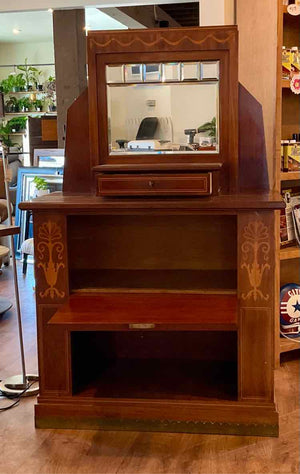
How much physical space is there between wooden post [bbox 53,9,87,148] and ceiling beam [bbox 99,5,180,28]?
0.39 m

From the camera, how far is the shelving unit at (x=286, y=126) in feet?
9.92

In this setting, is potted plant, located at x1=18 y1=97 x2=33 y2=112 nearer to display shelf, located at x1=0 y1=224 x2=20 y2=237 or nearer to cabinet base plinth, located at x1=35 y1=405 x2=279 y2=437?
display shelf, located at x1=0 y1=224 x2=20 y2=237

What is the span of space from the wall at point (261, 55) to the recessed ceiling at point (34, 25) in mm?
5328

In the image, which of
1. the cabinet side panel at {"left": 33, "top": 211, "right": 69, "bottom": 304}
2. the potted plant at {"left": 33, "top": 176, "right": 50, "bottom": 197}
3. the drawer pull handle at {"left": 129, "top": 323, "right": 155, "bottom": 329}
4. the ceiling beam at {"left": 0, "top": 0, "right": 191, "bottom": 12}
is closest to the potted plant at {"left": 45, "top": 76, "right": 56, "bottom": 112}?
the potted plant at {"left": 33, "top": 176, "right": 50, "bottom": 197}

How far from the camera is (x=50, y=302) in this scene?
2551 millimetres

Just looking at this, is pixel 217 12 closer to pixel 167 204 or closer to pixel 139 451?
pixel 167 204

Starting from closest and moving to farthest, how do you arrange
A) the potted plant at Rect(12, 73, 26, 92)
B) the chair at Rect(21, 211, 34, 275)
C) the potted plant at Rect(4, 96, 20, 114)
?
1. the chair at Rect(21, 211, 34, 275)
2. the potted plant at Rect(12, 73, 26, 92)
3. the potted plant at Rect(4, 96, 20, 114)

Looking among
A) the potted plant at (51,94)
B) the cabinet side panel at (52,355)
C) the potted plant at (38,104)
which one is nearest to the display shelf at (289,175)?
the cabinet side panel at (52,355)

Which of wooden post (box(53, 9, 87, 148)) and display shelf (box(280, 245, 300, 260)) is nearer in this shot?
display shelf (box(280, 245, 300, 260))

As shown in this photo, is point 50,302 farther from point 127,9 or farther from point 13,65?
point 13,65

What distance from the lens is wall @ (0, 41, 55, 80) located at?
12875 mm

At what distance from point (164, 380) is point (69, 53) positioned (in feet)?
18.2

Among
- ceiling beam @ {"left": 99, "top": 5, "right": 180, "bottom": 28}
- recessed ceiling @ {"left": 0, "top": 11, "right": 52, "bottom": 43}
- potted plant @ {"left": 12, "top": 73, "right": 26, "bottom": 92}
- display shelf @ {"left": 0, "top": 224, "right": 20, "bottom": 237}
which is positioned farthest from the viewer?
potted plant @ {"left": 12, "top": 73, "right": 26, "bottom": 92}

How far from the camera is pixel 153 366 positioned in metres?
2.84
